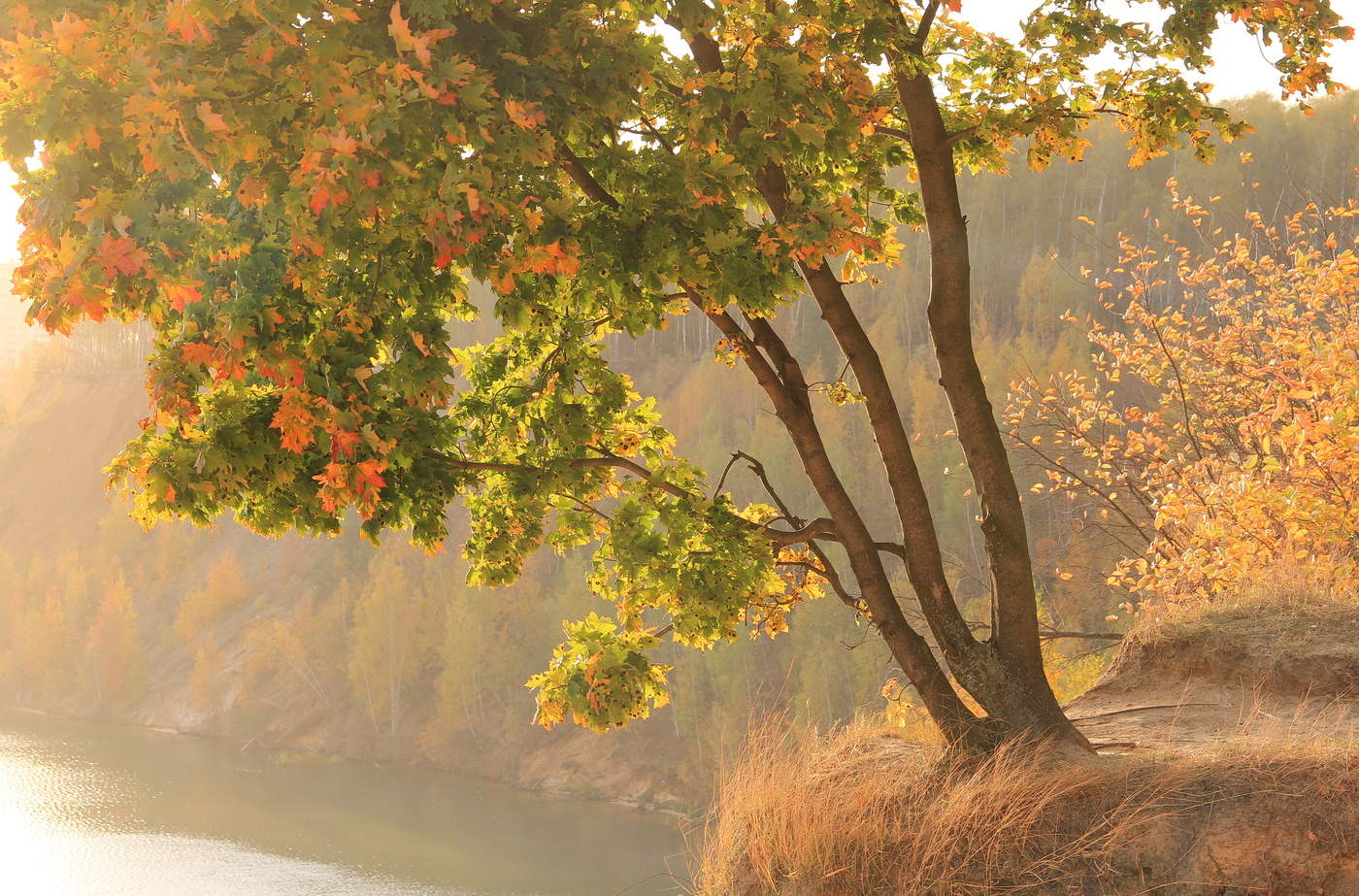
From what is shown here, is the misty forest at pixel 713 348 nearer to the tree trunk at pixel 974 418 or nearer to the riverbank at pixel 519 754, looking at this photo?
the tree trunk at pixel 974 418

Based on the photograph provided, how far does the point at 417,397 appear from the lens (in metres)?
4.29

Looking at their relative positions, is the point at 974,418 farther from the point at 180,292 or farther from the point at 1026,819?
the point at 180,292

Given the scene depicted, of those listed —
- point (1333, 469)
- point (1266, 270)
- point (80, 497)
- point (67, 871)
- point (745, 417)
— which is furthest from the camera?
point (80, 497)

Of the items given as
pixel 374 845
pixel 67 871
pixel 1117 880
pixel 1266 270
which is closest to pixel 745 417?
pixel 374 845

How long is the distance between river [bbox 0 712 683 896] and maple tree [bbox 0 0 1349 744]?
92.4ft

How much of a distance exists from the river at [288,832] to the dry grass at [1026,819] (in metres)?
28.3

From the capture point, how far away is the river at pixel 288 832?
35500 mm

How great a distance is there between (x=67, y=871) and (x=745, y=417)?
112ft

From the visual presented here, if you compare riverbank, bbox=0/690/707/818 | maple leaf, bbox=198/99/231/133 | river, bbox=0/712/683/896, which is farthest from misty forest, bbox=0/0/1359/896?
riverbank, bbox=0/690/707/818

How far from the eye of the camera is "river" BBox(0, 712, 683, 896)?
3550cm

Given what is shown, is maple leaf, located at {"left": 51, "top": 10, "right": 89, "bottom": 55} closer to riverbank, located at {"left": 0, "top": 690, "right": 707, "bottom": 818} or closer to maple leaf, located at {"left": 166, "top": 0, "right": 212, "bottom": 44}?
maple leaf, located at {"left": 166, "top": 0, "right": 212, "bottom": 44}

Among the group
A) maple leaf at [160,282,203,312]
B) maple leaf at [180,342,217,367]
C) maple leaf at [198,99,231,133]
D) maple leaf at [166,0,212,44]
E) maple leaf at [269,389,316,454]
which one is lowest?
maple leaf at [269,389,316,454]

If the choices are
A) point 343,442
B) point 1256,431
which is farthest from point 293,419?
point 1256,431

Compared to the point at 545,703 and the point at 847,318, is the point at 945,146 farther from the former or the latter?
the point at 545,703
